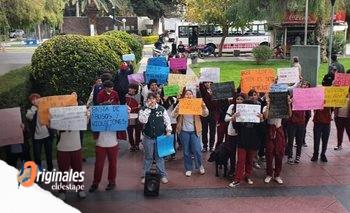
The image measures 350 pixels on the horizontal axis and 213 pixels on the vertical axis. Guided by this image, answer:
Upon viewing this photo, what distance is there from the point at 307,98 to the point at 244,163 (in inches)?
71.4

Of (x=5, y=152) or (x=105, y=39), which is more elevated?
(x=105, y=39)

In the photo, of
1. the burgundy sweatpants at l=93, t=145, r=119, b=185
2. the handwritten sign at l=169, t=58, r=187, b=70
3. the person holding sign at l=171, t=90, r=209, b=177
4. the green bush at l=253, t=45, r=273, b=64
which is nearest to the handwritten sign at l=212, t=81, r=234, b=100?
the person holding sign at l=171, t=90, r=209, b=177

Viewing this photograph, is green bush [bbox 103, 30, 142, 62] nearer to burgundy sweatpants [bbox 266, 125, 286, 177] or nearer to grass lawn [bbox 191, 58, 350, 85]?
grass lawn [bbox 191, 58, 350, 85]

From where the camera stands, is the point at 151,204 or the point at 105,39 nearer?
the point at 151,204

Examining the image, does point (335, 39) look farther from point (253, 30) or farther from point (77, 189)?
point (77, 189)

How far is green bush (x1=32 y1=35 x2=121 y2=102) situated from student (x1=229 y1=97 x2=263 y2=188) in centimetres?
533

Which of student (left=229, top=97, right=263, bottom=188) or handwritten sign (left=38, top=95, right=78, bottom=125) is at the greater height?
handwritten sign (left=38, top=95, right=78, bottom=125)

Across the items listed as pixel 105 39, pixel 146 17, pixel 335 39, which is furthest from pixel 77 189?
pixel 146 17

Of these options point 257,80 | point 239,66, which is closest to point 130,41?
point 239,66

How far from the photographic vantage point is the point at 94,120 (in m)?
7.35

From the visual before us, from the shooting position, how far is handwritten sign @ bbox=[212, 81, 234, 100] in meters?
8.99

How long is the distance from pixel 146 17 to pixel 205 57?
1113 inches

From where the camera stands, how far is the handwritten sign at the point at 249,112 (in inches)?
294

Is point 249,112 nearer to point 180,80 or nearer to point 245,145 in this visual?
point 245,145
